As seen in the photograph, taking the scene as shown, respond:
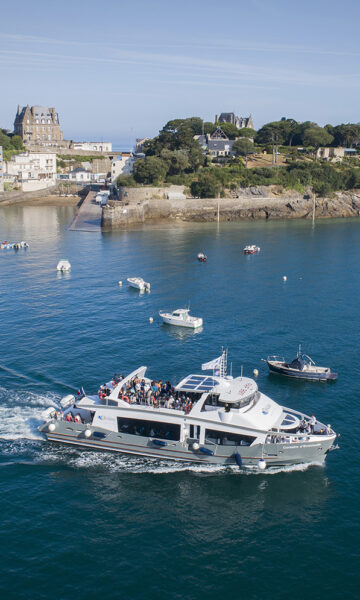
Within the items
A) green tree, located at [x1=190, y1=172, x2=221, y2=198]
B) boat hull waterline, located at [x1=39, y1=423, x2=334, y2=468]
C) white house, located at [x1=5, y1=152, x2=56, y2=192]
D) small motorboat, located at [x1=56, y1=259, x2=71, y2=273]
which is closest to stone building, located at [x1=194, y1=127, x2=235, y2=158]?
green tree, located at [x1=190, y1=172, x2=221, y2=198]

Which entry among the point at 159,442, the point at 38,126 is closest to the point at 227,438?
the point at 159,442

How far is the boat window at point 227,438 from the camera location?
88.4 ft

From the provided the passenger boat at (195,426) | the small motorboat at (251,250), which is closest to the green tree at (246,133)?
the small motorboat at (251,250)

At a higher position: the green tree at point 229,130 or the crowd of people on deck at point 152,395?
the green tree at point 229,130

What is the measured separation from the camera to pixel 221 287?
62219mm

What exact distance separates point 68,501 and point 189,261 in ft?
176

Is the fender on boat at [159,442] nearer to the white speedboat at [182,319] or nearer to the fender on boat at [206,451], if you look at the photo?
the fender on boat at [206,451]

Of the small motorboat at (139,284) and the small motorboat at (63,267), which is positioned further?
the small motorboat at (63,267)

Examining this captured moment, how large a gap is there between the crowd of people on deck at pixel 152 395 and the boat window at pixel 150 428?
0.96 m

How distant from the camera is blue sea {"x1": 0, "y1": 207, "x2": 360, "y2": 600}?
2041 centimetres

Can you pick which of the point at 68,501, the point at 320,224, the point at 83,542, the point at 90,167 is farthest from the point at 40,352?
the point at 90,167

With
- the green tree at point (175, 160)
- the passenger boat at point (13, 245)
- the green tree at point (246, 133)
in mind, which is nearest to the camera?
the passenger boat at point (13, 245)

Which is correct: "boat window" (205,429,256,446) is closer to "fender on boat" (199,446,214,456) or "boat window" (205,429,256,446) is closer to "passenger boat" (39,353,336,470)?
"passenger boat" (39,353,336,470)

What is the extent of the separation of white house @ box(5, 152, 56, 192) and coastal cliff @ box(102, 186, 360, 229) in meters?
46.9
